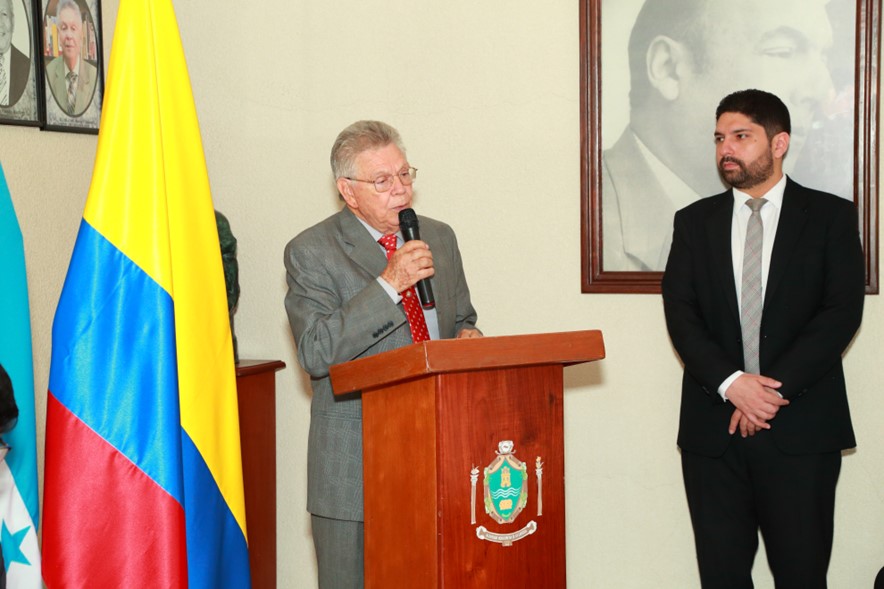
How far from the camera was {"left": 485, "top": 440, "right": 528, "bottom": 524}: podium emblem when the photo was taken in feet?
6.99

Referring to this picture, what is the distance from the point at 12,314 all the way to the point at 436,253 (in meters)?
1.11

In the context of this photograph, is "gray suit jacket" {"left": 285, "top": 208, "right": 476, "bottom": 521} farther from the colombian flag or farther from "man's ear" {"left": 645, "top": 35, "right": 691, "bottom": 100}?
"man's ear" {"left": 645, "top": 35, "right": 691, "bottom": 100}

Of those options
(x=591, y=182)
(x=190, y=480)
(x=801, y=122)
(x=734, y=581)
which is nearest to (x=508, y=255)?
(x=591, y=182)

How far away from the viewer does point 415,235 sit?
8.20 feet

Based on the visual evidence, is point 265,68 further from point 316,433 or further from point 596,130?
point 316,433

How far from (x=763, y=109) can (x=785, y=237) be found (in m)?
0.45

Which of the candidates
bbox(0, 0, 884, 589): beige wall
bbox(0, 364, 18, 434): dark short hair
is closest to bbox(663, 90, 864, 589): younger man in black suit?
bbox(0, 0, 884, 589): beige wall

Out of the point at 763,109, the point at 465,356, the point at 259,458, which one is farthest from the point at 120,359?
the point at 763,109

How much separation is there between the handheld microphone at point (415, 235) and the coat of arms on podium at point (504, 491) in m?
0.45

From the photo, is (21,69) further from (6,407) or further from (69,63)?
(6,407)

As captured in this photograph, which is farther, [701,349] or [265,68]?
[265,68]

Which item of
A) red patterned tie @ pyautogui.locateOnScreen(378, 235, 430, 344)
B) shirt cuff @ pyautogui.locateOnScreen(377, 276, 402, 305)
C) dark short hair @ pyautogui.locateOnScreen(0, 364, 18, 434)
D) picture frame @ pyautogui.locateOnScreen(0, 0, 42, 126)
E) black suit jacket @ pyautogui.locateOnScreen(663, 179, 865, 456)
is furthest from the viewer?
black suit jacket @ pyautogui.locateOnScreen(663, 179, 865, 456)

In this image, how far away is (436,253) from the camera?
2816mm

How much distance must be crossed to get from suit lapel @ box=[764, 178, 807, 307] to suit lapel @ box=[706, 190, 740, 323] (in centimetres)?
11
